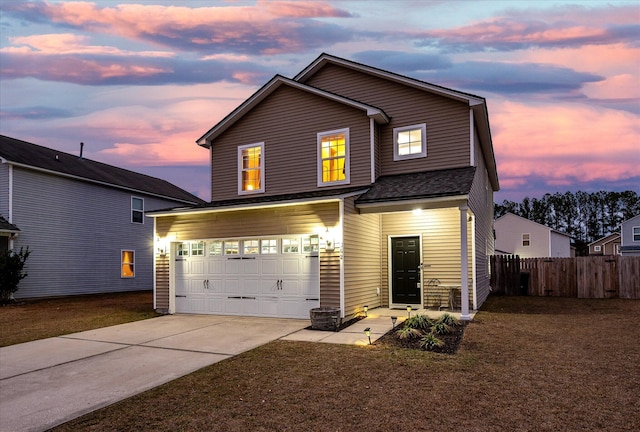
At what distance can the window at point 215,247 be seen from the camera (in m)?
12.7

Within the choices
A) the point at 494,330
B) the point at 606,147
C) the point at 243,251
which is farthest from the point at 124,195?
the point at 606,147

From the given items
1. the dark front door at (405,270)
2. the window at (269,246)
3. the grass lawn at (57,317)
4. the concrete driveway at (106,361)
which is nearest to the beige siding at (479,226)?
the dark front door at (405,270)

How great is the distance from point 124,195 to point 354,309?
1689cm

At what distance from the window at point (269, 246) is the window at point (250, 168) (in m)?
3.23

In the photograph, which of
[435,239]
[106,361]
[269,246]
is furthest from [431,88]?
[106,361]

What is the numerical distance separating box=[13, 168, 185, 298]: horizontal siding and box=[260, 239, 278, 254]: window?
40.1 ft

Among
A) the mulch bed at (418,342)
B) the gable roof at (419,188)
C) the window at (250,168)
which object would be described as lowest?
the mulch bed at (418,342)

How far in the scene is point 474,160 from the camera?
12.8 m

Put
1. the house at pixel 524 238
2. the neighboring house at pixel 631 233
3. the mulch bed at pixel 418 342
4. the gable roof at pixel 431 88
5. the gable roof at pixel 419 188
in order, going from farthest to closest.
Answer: the house at pixel 524 238 → the neighboring house at pixel 631 233 → the gable roof at pixel 431 88 → the gable roof at pixel 419 188 → the mulch bed at pixel 418 342

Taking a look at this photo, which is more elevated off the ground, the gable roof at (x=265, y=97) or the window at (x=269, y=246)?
the gable roof at (x=265, y=97)

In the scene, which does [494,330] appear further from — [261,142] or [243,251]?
[261,142]

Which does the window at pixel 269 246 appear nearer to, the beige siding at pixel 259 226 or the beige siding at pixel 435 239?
the beige siding at pixel 259 226

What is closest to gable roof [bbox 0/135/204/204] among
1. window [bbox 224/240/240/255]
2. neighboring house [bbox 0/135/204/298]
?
neighboring house [bbox 0/135/204/298]

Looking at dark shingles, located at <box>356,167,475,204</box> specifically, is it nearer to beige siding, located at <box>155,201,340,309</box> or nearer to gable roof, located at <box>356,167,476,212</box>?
gable roof, located at <box>356,167,476,212</box>
